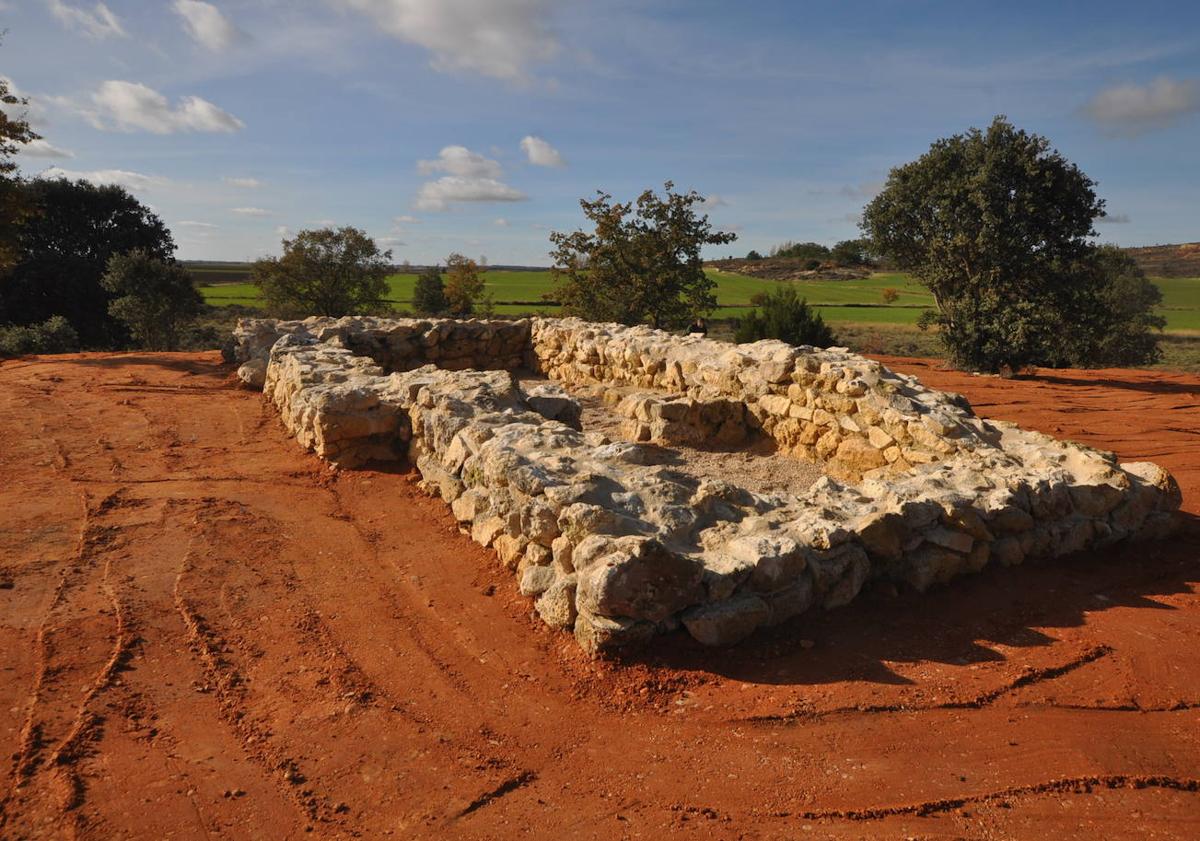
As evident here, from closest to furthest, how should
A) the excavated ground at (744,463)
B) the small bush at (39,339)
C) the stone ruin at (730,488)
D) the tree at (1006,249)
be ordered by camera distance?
the stone ruin at (730,488) → the excavated ground at (744,463) → the tree at (1006,249) → the small bush at (39,339)

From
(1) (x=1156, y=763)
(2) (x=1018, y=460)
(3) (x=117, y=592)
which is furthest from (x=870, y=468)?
(3) (x=117, y=592)

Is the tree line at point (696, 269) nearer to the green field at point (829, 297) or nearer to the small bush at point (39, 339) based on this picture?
the small bush at point (39, 339)

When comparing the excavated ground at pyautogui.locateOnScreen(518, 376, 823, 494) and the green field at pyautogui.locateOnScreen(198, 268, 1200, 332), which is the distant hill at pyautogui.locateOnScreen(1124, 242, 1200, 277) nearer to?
the green field at pyautogui.locateOnScreen(198, 268, 1200, 332)

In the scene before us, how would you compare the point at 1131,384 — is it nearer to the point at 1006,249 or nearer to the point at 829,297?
the point at 1006,249

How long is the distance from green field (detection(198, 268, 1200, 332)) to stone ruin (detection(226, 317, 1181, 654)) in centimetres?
2569

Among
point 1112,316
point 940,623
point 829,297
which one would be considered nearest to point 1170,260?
point 829,297

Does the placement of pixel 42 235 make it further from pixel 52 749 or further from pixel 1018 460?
pixel 1018 460

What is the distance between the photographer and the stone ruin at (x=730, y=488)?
416 cm

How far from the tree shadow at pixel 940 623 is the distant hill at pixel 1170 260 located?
74.7 metres

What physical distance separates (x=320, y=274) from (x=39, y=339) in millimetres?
7814

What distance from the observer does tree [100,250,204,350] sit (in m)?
20.1

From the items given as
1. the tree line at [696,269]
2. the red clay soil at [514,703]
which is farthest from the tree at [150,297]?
the red clay soil at [514,703]

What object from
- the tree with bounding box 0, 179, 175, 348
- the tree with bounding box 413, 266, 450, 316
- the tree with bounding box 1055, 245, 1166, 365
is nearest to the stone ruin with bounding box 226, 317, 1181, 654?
the tree with bounding box 1055, 245, 1166, 365

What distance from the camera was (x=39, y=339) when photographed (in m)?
18.4
